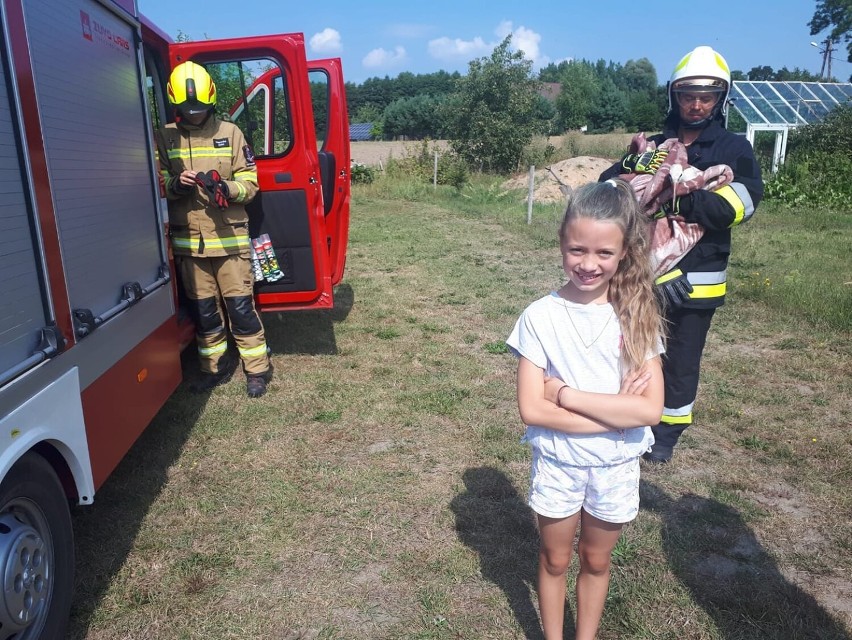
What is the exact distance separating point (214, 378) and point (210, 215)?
123 cm

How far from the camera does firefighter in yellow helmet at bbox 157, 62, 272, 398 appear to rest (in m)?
4.01

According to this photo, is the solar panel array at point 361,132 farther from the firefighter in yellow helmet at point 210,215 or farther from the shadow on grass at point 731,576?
the shadow on grass at point 731,576

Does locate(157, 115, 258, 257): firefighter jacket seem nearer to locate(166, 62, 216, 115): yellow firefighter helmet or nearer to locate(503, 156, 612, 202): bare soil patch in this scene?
locate(166, 62, 216, 115): yellow firefighter helmet

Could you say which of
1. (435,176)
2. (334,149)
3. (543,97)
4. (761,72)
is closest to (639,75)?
(761,72)

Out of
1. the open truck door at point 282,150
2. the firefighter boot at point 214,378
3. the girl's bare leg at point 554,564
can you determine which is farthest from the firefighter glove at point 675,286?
the firefighter boot at point 214,378

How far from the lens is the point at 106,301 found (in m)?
2.84

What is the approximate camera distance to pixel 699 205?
9.51 ft

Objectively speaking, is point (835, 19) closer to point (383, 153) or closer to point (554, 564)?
point (383, 153)

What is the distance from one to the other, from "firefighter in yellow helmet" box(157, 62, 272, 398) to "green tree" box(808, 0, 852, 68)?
71026 millimetres

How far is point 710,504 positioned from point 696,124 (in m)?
1.86

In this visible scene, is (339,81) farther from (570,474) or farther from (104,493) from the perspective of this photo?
(570,474)

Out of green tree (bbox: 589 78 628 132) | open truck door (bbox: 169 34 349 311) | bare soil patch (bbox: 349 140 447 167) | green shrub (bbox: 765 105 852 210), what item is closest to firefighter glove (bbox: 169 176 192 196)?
open truck door (bbox: 169 34 349 311)

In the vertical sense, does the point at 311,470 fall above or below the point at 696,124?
below

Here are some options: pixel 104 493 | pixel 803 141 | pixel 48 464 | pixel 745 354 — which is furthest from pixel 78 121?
pixel 803 141
